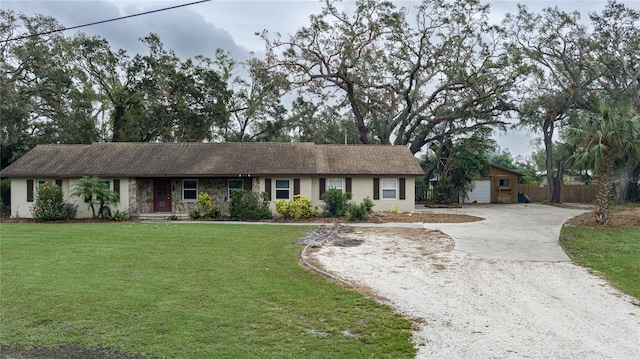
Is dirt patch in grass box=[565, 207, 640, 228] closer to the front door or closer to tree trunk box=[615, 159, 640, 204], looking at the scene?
tree trunk box=[615, 159, 640, 204]

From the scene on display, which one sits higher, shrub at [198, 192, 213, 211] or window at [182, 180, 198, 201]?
window at [182, 180, 198, 201]

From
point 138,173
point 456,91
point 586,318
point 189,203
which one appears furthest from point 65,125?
point 586,318

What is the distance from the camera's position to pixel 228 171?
68.3 ft

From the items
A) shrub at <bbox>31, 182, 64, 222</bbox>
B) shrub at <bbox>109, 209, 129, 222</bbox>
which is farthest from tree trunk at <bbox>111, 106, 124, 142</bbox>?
shrub at <bbox>109, 209, 129, 222</bbox>

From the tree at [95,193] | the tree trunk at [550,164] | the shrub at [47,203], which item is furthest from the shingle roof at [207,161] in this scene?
the tree trunk at [550,164]

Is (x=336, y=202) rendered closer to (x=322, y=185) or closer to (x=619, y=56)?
(x=322, y=185)

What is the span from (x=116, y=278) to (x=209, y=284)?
1833mm

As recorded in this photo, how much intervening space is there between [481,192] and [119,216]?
27.7 metres

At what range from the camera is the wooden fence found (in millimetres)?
34688

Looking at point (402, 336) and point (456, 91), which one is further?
point (456, 91)

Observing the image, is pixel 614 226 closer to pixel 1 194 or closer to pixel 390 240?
pixel 390 240

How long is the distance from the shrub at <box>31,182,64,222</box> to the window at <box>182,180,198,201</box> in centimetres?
559

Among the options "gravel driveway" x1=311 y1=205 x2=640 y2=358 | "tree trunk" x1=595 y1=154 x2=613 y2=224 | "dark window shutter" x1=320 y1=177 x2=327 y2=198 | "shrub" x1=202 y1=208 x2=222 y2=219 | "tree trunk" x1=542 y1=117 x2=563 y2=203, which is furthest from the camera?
"tree trunk" x1=542 y1=117 x2=563 y2=203

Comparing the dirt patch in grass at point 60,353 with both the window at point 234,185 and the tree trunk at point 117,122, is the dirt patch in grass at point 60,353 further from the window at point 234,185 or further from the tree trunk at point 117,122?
the tree trunk at point 117,122
